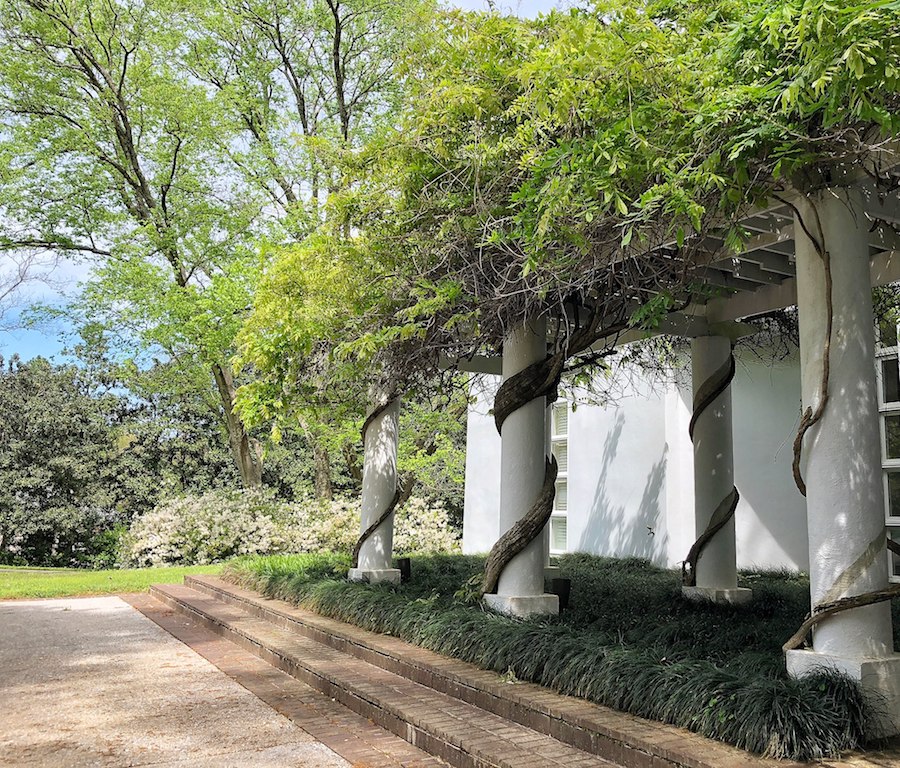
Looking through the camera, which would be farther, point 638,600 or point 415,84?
point 638,600

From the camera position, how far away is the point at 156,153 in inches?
669

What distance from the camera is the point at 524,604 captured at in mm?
6074

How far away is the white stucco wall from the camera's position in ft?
32.7

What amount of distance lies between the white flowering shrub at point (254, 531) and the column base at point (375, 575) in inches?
293

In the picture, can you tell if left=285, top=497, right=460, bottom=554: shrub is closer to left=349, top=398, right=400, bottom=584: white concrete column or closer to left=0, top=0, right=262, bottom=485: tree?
left=0, top=0, right=262, bottom=485: tree

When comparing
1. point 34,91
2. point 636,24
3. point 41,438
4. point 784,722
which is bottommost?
point 784,722

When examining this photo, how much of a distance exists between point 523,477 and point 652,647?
6.31 feet

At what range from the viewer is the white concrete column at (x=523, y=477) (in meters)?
6.17

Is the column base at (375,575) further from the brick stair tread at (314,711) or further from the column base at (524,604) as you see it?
the column base at (524,604)

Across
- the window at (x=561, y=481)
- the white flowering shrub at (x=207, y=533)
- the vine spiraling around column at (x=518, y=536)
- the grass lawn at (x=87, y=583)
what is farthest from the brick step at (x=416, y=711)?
the white flowering shrub at (x=207, y=533)

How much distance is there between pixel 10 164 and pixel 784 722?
18128 millimetres

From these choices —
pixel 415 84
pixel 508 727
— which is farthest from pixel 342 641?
pixel 415 84

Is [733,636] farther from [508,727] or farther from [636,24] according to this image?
[636,24]

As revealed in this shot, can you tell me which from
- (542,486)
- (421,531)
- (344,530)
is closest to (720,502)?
(542,486)
